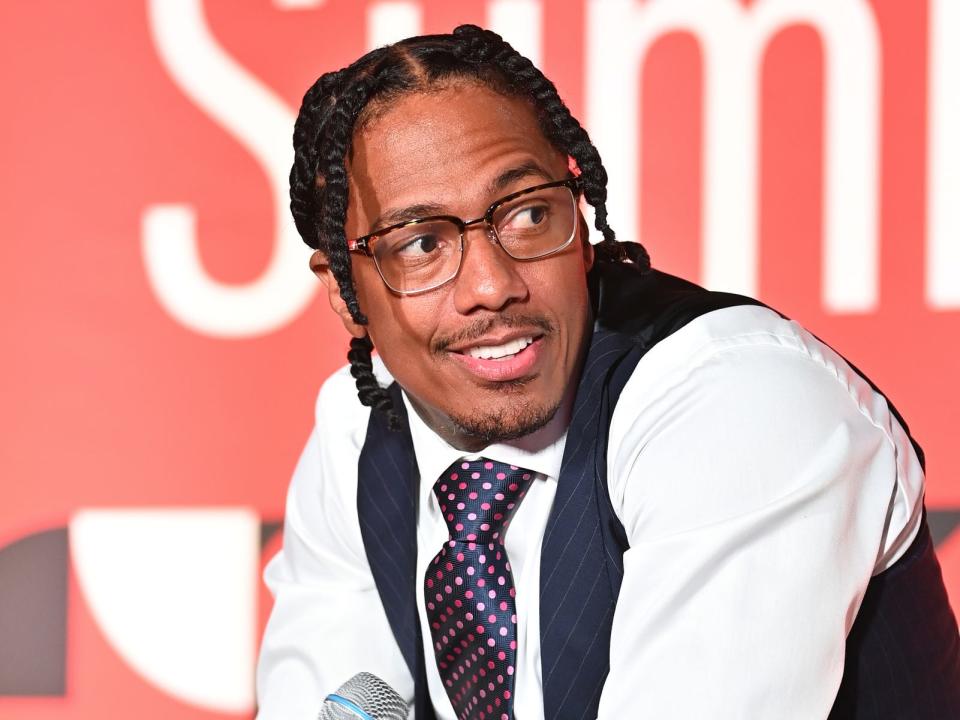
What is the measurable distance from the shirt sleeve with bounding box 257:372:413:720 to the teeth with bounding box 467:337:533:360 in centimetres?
37

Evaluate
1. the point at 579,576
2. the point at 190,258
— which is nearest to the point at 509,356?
the point at 579,576

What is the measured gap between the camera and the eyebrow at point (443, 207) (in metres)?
1.16

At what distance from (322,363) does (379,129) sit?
3.00 feet

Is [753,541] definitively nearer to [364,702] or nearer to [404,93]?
[364,702]

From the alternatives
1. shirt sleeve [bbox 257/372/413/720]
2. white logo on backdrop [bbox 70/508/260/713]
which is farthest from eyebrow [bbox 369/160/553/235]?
white logo on backdrop [bbox 70/508/260/713]

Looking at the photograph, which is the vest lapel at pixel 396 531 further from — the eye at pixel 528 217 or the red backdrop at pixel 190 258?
the red backdrop at pixel 190 258

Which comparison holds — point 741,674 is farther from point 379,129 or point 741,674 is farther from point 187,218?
point 187,218

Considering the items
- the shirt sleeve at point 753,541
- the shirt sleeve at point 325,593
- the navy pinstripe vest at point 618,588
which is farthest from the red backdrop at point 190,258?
the shirt sleeve at point 753,541

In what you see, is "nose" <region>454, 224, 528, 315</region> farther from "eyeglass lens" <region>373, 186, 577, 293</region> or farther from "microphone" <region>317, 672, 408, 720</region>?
"microphone" <region>317, 672, 408, 720</region>

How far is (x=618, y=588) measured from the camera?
1098 mm

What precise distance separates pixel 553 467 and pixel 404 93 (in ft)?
1.47

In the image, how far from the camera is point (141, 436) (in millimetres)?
2094

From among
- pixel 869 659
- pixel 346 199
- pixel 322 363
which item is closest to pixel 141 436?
pixel 322 363

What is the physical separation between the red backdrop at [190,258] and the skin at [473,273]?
805mm
